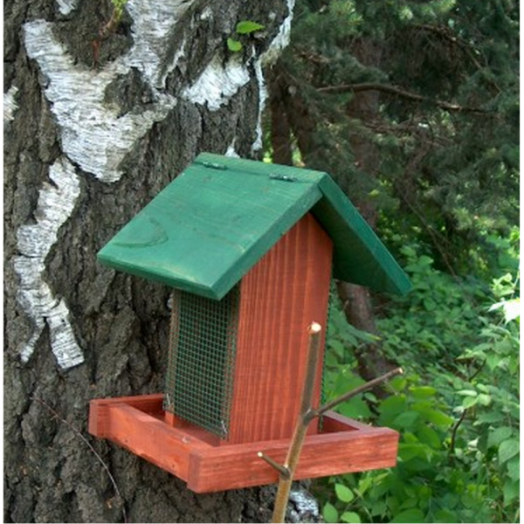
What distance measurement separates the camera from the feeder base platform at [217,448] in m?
1.89

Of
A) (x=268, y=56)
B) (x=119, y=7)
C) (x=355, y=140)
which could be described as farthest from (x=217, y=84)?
(x=355, y=140)

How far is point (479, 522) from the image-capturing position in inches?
152

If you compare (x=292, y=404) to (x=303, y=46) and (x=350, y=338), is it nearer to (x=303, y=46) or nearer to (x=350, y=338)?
(x=350, y=338)

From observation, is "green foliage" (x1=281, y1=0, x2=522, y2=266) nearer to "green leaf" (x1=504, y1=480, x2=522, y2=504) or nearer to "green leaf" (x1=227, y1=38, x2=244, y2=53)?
"green leaf" (x1=504, y1=480, x2=522, y2=504)

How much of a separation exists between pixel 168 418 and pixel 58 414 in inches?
11.0

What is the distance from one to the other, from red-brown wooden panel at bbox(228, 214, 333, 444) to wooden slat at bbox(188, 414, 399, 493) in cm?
6

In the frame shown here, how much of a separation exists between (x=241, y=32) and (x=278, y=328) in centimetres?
73

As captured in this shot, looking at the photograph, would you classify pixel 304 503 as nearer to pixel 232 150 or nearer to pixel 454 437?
pixel 232 150

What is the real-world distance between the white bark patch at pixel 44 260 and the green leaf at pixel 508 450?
6.59ft

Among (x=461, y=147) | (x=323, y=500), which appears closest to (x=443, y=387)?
(x=461, y=147)

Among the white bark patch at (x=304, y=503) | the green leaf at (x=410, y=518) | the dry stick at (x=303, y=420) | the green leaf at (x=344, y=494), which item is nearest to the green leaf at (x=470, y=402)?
the green leaf at (x=410, y=518)

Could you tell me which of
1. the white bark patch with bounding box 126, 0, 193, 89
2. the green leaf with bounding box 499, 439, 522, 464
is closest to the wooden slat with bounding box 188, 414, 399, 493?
the white bark patch with bounding box 126, 0, 193, 89

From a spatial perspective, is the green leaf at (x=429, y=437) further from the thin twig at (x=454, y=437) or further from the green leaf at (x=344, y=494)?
Answer: the green leaf at (x=344, y=494)

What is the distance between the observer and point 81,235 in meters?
2.32
